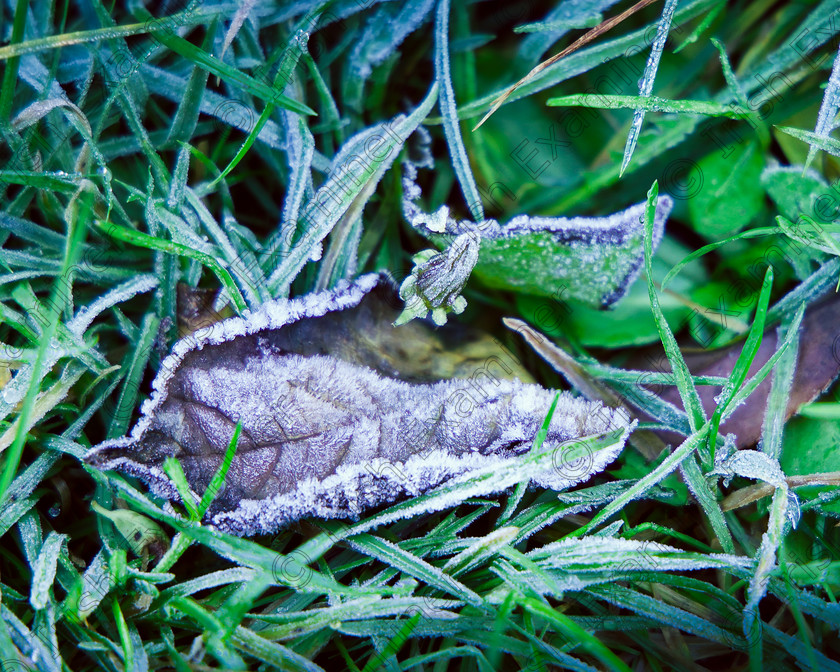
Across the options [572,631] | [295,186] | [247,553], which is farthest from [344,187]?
[572,631]

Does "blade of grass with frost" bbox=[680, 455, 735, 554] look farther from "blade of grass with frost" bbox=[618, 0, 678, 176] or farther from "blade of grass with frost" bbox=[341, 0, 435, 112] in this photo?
"blade of grass with frost" bbox=[341, 0, 435, 112]

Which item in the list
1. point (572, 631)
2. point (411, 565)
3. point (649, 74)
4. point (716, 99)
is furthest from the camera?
point (716, 99)

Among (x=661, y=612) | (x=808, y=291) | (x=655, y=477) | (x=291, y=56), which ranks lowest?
(x=661, y=612)

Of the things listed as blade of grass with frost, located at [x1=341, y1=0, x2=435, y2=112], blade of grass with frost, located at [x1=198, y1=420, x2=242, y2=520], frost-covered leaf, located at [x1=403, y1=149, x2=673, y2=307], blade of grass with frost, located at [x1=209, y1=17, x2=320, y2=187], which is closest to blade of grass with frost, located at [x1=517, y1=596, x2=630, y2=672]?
blade of grass with frost, located at [x1=198, y1=420, x2=242, y2=520]

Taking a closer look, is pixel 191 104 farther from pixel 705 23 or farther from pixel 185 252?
pixel 705 23

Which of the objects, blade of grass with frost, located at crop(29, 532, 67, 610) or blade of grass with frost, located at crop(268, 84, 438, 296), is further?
blade of grass with frost, located at crop(268, 84, 438, 296)

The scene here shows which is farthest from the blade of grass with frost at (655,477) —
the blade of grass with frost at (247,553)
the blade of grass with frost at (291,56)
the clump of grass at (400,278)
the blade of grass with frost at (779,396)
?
the blade of grass with frost at (291,56)
